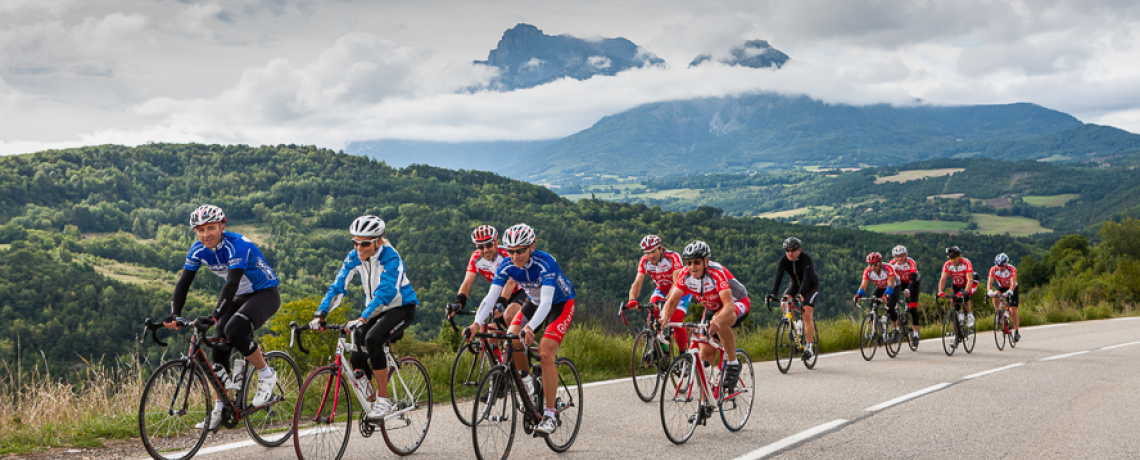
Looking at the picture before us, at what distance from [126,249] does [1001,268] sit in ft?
342

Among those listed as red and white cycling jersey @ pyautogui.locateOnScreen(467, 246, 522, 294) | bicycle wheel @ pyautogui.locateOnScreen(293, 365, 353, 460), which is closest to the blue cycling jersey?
bicycle wheel @ pyautogui.locateOnScreen(293, 365, 353, 460)

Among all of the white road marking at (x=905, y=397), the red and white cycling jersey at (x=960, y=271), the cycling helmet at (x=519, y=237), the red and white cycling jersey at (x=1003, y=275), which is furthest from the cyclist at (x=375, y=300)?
the red and white cycling jersey at (x=1003, y=275)

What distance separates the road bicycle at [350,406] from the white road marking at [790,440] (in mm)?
2712

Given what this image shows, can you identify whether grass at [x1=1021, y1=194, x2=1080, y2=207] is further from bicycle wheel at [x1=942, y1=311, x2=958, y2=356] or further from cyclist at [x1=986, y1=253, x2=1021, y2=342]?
bicycle wheel at [x1=942, y1=311, x2=958, y2=356]

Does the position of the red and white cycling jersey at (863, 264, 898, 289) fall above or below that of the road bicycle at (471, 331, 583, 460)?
above

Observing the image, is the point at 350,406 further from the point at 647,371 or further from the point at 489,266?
the point at 647,371

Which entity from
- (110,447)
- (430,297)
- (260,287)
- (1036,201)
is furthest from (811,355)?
(1036,201)

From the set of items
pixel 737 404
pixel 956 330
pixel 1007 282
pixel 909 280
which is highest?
pixel 909 280

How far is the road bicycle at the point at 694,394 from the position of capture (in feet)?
19.8

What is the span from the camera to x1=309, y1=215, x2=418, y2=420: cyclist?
535 cm

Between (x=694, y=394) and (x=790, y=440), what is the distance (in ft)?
3.26

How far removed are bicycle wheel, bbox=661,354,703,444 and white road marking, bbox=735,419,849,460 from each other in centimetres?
59

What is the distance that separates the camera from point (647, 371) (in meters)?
8.64

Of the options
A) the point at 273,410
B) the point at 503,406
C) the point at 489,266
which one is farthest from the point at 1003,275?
the point at 273,410
